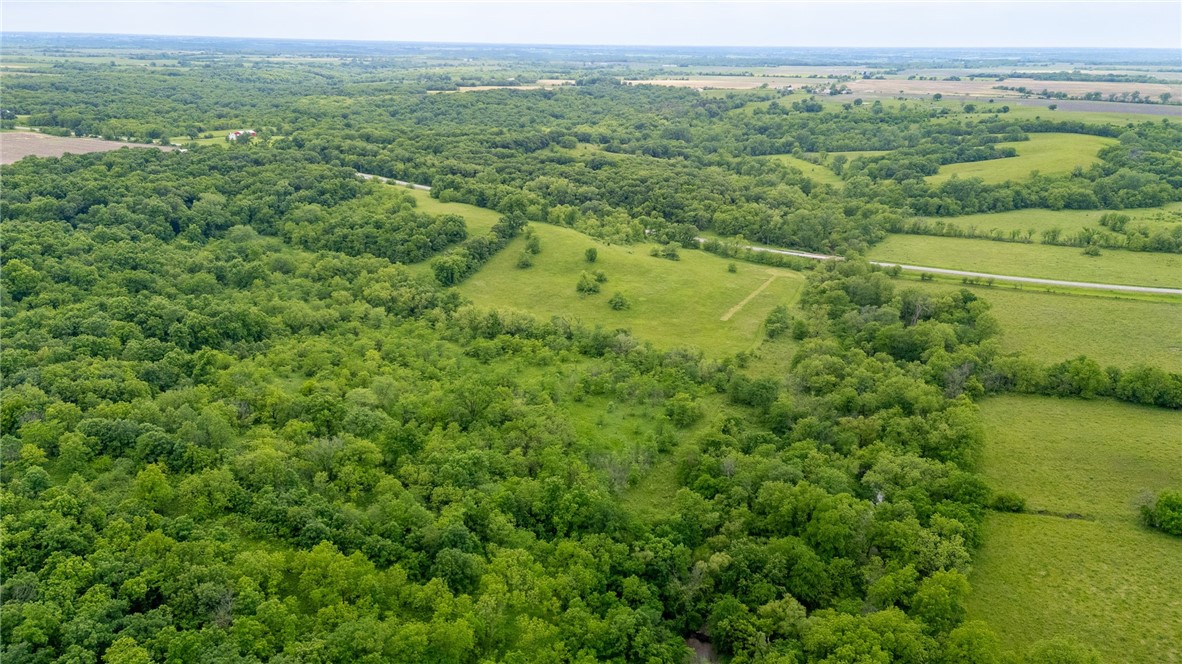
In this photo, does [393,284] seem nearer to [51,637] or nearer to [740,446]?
[740,446]

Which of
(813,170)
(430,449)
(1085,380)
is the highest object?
(813,170)

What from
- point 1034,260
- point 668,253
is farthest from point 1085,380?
point 668,253

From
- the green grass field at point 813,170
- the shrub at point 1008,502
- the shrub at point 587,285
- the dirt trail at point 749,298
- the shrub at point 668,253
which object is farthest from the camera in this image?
the green grass field at point 813,170

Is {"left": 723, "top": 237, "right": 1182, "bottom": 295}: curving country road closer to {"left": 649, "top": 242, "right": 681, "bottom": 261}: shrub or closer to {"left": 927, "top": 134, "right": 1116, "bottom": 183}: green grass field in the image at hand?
{"left": 649, "top": 242, "right": 681, "bottom": 261}: shrub

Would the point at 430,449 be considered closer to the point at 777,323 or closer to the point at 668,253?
the point at 777,323

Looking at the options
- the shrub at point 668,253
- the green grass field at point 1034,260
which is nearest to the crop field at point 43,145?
the shrub at point 668,253

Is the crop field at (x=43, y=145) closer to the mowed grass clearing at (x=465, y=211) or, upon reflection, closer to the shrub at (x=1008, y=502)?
the mowed grass clearing at (x=465, y=211)

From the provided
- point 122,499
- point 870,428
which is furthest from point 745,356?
point 122,499
